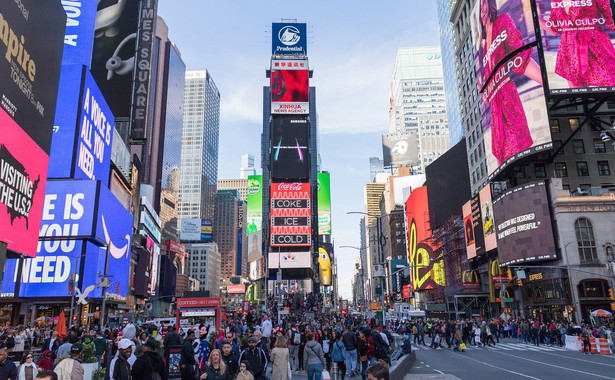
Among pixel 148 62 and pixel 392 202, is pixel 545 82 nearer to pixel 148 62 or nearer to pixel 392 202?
pixel 148 62

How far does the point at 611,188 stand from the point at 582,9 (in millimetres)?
20862

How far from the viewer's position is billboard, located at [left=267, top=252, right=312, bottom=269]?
308 ft

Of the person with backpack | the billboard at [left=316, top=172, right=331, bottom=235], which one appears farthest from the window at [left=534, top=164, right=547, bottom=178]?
the billboard at [left=316, top=172, right=331, bottom=235]

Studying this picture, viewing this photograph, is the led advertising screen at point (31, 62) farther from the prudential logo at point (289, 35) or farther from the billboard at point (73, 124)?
the prudential logo at point (289, 35)

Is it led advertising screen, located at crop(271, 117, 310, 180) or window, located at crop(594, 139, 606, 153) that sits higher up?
led advertising screen, located at crop(271, 117, 310, 180)

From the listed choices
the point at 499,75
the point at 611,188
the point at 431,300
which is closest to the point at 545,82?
the point at 499,75

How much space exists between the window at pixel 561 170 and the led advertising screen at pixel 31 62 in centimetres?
5456

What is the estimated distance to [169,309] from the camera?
552 feet

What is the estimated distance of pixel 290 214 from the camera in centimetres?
9562

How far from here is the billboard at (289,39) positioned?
104875 millimetres

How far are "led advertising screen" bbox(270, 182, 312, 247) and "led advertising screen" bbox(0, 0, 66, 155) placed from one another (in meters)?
69.0

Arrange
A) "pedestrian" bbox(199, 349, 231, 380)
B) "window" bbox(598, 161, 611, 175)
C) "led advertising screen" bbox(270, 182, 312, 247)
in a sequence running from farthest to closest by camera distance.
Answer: "led advertising screen" bbox(270, 182, 312, 247), "window" bbox(598, 161, 611, 175), "pedestrian" bbox(199, 349, 231, 380)

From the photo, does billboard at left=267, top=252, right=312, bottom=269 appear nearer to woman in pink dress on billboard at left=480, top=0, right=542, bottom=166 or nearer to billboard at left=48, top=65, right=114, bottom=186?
woman in pink dress on billboard at left=480, top=0, right=542, bottom=166

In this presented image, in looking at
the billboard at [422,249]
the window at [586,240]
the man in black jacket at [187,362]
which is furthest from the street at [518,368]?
the billboard at [422,249]
